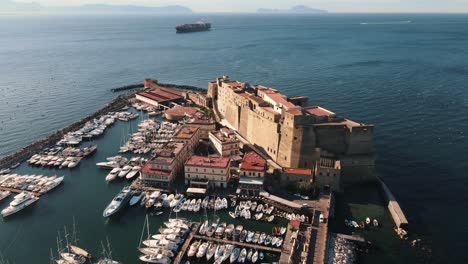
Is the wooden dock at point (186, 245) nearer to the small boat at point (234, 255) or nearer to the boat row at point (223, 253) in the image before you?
the boat row at point (223, 253)

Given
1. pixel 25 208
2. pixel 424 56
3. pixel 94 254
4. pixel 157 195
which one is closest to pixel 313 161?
pixel 157 195

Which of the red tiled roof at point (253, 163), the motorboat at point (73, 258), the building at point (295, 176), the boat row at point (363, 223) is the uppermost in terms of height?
the red tiled roof at point (253, 163)

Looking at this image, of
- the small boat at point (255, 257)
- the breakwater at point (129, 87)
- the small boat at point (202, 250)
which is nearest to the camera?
the small boat at point (255, 257)

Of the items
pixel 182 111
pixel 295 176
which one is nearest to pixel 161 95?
pixel 182 111

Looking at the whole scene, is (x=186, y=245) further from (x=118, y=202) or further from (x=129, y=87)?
(x=129, y=87)

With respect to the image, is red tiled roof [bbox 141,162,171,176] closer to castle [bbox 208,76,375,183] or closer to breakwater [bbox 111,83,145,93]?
castle [bbox 208,76,375,183]

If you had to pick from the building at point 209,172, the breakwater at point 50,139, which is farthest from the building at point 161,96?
the building at point 209,172

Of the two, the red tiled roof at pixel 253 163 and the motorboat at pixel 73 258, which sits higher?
the red tiled roof at pixel 253 163

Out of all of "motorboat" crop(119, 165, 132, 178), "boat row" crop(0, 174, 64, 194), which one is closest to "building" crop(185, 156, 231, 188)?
"motorboat" crop(119, 165, 132, 178)

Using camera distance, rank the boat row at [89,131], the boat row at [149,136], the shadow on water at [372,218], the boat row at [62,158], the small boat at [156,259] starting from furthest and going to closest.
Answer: the boat row at [89,131] < the boat row at [149,136] < the boat row at [62,158] < the shadow on water at [372,218] < the small boat at [156,259]
